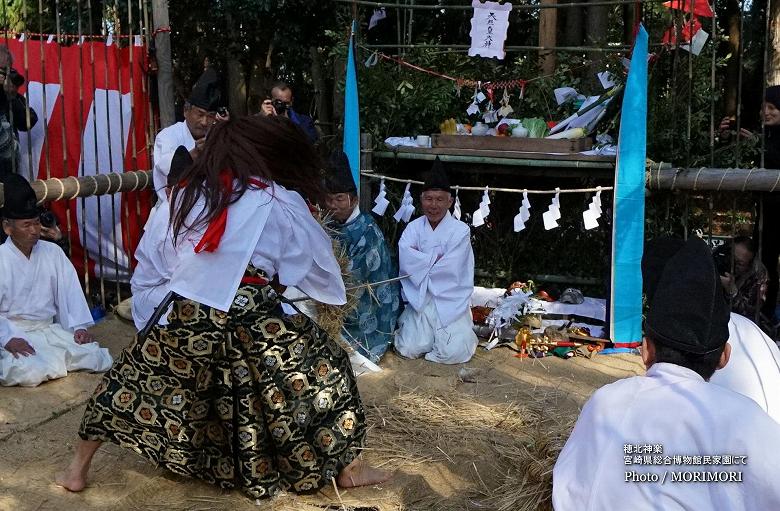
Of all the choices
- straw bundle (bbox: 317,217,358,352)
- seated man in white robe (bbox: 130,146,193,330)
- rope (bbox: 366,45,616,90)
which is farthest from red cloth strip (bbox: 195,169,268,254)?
rope (bbox: 366,45,616,90)

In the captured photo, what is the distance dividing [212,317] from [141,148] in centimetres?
394

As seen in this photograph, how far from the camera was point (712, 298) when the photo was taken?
2029 millimetres

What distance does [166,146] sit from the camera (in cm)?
608

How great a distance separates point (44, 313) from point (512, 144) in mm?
3859

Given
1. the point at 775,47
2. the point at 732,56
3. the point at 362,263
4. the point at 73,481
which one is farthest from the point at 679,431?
the point at 732,56

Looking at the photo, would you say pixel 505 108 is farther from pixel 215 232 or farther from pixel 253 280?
pixel 215 232

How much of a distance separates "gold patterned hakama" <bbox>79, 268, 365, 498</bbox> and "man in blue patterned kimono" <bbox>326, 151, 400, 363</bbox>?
2199mm

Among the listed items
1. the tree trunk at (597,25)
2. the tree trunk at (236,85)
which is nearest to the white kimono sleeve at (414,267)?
the tree trunk at (597,25)

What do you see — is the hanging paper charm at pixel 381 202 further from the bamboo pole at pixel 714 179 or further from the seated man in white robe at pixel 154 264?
the seated man in white robe at pixel 154 264

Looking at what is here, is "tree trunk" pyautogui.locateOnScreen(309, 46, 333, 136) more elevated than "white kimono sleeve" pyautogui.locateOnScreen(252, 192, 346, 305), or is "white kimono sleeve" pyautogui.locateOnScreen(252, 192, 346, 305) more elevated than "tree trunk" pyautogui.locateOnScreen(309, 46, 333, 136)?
"tree trunk" pyautogui.locateOnScreen(309, 46, 333, 136)

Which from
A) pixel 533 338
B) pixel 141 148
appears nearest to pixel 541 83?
pixel 533 338

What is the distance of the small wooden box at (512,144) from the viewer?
6.80 m

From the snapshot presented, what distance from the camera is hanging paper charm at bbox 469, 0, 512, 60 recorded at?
23.0ft

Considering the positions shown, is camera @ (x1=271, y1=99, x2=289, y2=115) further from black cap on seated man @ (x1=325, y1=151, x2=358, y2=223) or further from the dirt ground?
the dirt ground
